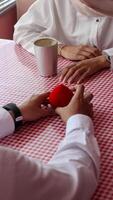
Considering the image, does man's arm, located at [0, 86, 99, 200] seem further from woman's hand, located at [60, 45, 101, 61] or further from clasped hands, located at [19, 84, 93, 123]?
woman's hand, located at [60, 45, 101, 61]

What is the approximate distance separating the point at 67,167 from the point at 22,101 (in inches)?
Result: 18.2

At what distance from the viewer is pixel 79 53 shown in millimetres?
1610

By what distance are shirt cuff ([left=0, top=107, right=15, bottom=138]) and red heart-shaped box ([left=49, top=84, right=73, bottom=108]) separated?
0.15m

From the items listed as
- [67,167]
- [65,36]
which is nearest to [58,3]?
[65,36]

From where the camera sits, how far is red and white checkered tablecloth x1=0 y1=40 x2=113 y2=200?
3.48 feet

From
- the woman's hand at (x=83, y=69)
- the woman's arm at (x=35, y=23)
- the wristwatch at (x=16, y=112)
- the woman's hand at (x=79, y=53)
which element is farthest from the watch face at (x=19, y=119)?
the woman's arm at (x=35, y=23)

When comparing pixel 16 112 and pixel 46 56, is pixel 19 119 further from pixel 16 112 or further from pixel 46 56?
pixel 46 56

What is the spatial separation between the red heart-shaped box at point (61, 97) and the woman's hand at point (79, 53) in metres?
0.38

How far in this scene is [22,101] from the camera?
1323mm

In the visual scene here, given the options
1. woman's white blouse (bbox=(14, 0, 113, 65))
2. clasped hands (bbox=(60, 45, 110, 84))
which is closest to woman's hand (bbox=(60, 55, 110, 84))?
clasped hands (bbox=(60, 45, 110, 84))

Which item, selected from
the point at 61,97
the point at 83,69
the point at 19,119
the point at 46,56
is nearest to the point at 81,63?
the point at 83,69

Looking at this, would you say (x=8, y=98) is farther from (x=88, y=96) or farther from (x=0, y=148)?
(x=0, y=148)

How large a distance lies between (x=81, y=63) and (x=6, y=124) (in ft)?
1.61

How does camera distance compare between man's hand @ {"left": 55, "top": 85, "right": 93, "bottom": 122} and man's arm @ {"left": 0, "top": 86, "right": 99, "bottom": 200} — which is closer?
man's arm @ {"left": 0, "top": 86, "right": 99, "bottom": 200}
